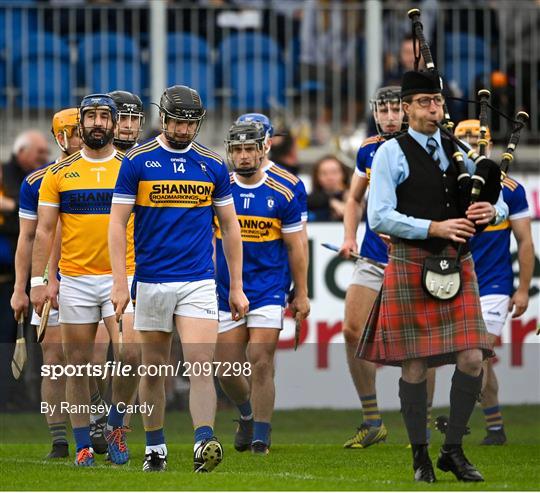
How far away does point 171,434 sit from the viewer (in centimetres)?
1412

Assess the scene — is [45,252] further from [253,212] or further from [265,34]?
[265,34]

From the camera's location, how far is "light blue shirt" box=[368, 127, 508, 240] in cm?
923

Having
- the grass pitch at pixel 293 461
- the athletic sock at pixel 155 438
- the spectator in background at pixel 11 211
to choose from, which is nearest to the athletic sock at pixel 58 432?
the grass pitch at pixel 293 461

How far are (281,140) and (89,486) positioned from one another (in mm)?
7907

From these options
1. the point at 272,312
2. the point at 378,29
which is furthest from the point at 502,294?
the point at 378,29

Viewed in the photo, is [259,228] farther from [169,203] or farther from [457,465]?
[457,465]

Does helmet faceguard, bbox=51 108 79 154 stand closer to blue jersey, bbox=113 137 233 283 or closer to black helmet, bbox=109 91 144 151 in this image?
black helmet, bbox=109 91 144 151

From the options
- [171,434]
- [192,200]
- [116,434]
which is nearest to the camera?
[192,200]

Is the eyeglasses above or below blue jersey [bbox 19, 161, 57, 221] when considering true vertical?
above

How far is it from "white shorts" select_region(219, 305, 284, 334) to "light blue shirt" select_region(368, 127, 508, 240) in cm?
303

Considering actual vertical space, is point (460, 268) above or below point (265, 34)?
below

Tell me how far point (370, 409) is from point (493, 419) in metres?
1.09

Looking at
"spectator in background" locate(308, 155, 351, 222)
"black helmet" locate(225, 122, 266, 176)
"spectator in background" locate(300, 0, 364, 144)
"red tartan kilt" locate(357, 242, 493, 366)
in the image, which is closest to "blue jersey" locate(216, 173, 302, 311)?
"black helmet" locate(225, 122, 266, 176)

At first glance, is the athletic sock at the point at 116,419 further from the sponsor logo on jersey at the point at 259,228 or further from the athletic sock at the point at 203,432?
the sponsor logo on jersey at the point at 259,228
